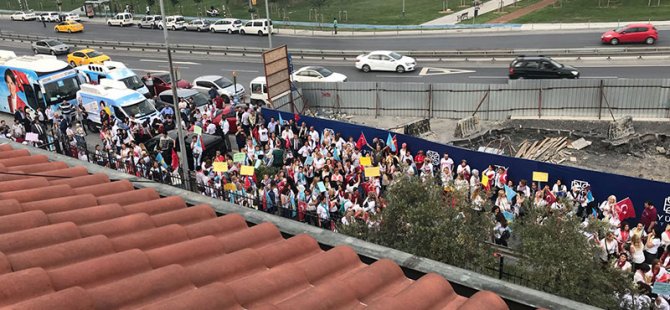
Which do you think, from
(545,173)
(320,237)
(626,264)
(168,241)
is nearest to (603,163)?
(545,173)

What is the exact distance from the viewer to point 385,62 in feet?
117

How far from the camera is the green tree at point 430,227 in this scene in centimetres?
1006

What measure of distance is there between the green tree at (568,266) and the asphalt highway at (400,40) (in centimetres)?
3175

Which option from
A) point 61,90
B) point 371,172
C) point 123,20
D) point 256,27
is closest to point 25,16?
point 123,20

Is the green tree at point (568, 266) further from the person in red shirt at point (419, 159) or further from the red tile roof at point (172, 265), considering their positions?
the person in red shirt at point (419, 159)

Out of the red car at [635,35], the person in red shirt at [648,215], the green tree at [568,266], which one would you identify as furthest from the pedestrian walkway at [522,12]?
the green tree at [568,266]

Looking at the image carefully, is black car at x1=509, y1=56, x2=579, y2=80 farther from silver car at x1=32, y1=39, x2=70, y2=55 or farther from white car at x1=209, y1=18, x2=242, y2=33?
silver car at x1=32, y1=39, x2=70, y2=55

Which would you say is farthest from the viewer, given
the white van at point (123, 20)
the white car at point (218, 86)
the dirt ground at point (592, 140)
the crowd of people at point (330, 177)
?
the white van at point (123, 20)

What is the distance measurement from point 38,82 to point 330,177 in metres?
17.5

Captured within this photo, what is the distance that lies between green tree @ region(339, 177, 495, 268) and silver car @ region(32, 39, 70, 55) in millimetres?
43060

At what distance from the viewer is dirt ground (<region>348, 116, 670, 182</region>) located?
64.8 feet

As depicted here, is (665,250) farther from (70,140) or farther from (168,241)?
(70,140)

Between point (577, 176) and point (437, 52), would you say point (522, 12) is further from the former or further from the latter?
point (577, 176)

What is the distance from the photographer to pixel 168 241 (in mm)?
6418
